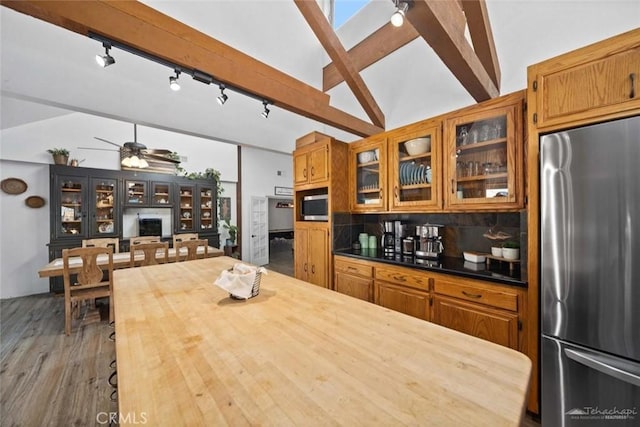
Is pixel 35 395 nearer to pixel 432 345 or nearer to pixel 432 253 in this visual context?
pixel 432 345

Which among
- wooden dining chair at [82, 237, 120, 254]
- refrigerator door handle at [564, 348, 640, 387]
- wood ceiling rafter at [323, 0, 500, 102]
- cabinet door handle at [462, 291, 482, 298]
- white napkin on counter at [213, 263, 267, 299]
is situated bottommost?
refrigerator door handle at [564, 348, 640, 387]

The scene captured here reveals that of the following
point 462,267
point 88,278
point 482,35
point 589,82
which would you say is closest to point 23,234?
point 88,278

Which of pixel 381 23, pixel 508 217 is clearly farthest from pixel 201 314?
pixel 381 23

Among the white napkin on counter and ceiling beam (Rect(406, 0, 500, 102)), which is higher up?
ceiling beam (Rect(406, 0, 500, 102))

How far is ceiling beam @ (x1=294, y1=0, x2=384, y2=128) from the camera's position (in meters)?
2.42

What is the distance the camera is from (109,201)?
484cm

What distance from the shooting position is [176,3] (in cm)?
240

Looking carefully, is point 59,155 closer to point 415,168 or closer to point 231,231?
point 231,231

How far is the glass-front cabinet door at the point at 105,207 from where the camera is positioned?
183 inches

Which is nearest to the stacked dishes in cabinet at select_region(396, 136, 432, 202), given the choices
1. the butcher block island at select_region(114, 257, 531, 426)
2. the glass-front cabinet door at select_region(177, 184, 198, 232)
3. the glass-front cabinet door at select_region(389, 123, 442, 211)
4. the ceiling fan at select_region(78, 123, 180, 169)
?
the glass-front cabinet door at select_region(389, 123, 442, 211)

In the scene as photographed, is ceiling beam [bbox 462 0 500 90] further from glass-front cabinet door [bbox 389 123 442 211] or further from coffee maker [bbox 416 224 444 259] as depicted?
coffee maker [bbox 416 224 444 259]

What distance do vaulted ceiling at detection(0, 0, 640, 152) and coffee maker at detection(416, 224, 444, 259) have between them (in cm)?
129

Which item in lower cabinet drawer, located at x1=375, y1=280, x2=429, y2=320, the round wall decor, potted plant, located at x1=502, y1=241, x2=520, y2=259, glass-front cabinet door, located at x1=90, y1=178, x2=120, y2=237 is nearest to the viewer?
potted plant, located at x1=502, y1=241, x2=520, y2=259

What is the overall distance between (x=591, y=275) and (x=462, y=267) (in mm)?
Answer: 786
